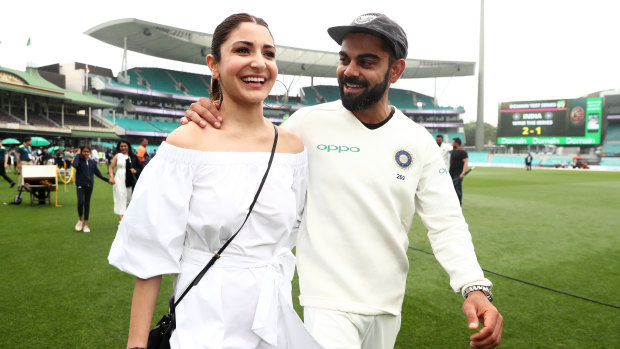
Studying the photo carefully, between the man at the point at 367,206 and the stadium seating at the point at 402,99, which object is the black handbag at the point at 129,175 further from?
the stadium seating at the point at 402,99

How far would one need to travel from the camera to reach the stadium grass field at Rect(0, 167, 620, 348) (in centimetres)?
347

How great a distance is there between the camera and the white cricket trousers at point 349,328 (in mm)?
1713

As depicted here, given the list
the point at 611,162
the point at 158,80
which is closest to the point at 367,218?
the point at 158,80

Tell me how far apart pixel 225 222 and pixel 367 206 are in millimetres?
714

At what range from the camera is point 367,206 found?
1.83 m

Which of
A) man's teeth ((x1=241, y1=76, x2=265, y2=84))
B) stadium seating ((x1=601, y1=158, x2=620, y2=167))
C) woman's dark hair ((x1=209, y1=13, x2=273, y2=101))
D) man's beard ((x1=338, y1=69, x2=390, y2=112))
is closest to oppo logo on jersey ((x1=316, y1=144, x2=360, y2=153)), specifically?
man's beard ((x1=338, y1=69, x2=390, y2=112))

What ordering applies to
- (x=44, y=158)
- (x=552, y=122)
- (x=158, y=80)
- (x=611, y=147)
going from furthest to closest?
(x=611, y=147)
(x=158, y=80)
(x=552, y=122)
(x=44, y=158)

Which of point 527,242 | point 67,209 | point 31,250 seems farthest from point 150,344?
point 67,209

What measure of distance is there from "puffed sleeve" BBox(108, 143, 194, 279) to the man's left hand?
1.10 meters

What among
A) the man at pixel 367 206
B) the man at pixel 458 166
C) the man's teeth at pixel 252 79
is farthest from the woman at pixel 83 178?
the man at pixel 458 166

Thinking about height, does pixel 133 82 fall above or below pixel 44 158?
above

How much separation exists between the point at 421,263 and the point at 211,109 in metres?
4.84

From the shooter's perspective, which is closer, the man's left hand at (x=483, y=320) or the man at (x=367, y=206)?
the man's left hand at (x=483, y=320)

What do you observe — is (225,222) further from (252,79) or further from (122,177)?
(122,177)
